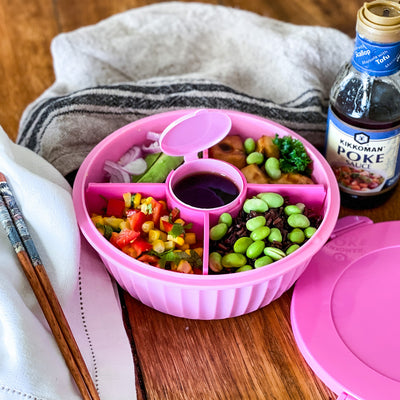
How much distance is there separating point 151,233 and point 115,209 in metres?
0.09

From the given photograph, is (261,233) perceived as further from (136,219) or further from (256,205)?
(136,219)

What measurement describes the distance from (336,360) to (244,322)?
0.17m

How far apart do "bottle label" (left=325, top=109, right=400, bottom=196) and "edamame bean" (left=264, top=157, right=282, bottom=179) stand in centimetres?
11

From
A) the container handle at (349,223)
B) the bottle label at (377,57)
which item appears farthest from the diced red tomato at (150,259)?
the bottle label at (377,57)

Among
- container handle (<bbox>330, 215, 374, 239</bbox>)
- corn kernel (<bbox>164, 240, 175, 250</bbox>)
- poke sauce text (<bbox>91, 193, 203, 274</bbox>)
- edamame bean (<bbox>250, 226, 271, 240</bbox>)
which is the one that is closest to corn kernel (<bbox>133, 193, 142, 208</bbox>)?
poke sauce text (<bbox>91, 193, 203, 274</bbox>)

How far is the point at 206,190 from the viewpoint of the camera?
41.8 inches

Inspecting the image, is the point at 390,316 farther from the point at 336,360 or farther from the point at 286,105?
the point at 286,105

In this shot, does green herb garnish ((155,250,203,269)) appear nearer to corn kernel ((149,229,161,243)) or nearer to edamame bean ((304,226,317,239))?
corn kernel ((149,229,161,243))

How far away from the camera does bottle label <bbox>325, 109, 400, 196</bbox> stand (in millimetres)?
1045

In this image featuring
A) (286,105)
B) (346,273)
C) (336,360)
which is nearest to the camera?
(336,360)

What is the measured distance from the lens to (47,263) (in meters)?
0.95

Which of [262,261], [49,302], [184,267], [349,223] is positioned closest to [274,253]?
[262,261]

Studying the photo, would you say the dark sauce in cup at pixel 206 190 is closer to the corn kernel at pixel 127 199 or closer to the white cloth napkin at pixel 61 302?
the corn kernel at pixel 127 199

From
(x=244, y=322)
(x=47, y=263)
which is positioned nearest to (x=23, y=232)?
(x=47, y=263)
